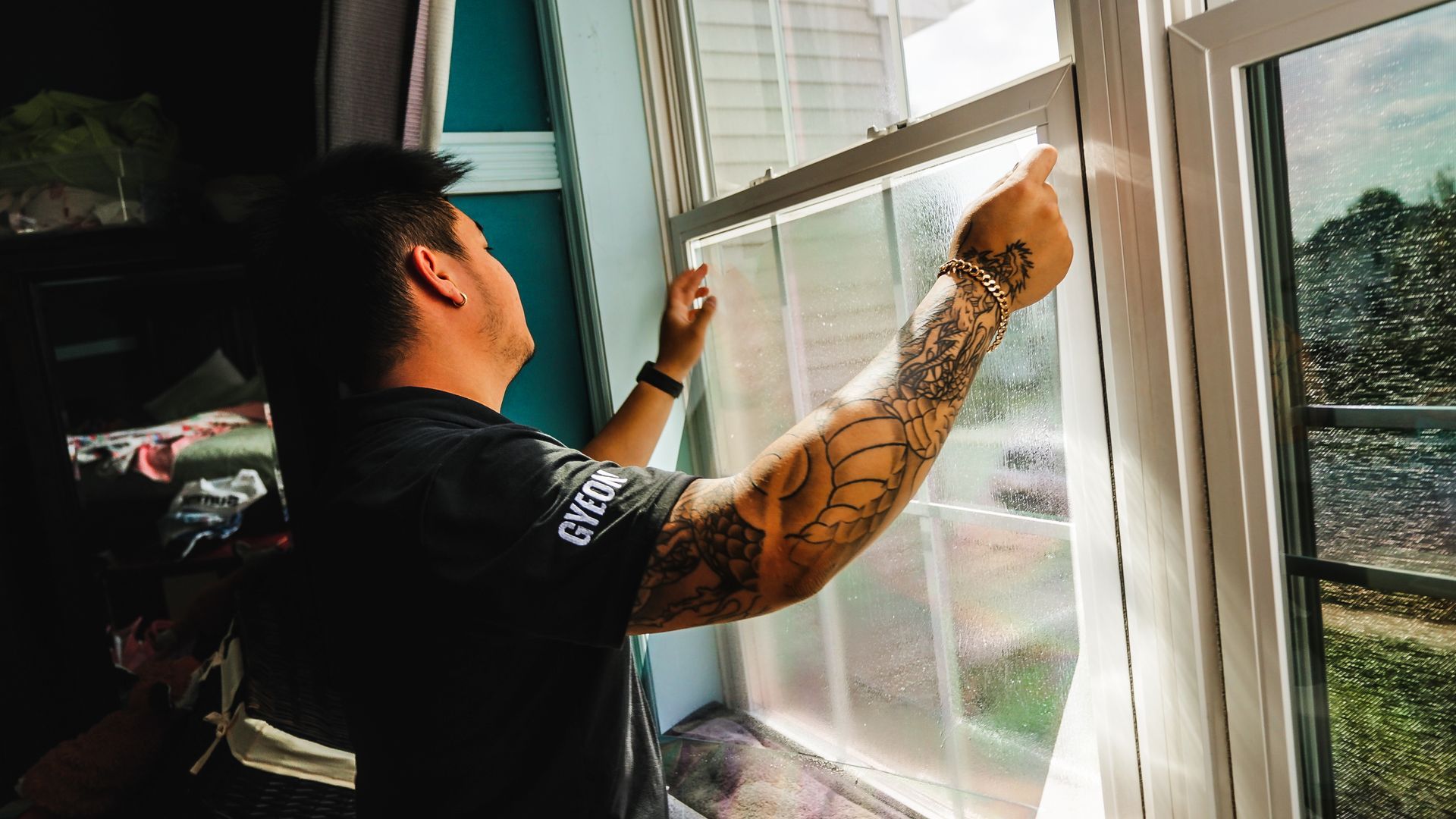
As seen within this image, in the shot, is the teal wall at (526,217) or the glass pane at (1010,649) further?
the teal wall at (526,217)

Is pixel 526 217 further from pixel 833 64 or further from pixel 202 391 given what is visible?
pixel 202 391

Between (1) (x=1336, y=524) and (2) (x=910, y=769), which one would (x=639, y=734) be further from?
(1) (x=1336, y=524)

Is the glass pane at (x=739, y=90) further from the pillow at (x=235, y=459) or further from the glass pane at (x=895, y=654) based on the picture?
the pillow at (x=235, y=459)

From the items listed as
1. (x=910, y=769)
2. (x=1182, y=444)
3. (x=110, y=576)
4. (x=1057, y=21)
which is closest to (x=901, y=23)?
(x=1057, y=21)

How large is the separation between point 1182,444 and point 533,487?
23.8 inches

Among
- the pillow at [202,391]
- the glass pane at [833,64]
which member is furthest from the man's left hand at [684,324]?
the pillow at [202,391]

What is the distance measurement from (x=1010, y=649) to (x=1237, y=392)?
1.44 feet

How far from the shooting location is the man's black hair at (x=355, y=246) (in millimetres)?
1001

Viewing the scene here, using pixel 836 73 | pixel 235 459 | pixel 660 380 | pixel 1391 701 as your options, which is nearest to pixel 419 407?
pixel 660 380

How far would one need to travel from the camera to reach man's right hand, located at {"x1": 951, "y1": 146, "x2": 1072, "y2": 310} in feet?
2.48

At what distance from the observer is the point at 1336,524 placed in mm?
721

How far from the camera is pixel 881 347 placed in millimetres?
1165

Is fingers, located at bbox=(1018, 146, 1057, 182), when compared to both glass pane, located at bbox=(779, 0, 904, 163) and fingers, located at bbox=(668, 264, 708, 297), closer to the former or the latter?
glass pane, located at bbox=(779, 0, 904, 163)

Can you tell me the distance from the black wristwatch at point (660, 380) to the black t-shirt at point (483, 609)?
525 mm
